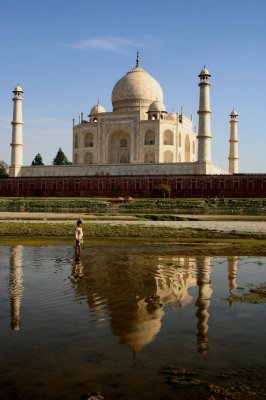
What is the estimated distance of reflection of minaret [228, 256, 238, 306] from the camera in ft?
27.0

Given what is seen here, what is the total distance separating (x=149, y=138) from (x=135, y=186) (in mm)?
7052

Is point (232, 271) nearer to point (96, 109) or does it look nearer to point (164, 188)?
point (164, 188)

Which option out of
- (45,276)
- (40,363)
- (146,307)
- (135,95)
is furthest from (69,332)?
(135,95)

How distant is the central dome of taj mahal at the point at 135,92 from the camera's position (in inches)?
1951

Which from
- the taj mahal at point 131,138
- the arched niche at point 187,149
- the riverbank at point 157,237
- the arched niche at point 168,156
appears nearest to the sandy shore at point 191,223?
the riverbank at point 157,237

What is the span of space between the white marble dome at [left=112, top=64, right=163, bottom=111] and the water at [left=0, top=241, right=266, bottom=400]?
4119 cm

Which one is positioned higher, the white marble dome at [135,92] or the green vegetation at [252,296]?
the white marble dome at [135,92]

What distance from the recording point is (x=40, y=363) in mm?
4523

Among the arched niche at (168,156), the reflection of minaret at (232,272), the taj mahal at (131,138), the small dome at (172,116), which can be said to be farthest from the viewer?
the small dome at (172,116)

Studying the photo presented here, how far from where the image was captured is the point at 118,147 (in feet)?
163

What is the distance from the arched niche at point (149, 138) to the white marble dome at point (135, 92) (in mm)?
3372

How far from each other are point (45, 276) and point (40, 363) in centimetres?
431

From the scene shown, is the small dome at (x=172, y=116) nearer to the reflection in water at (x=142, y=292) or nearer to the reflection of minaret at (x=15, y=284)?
the reflection of minaret at (x=15, y=284)

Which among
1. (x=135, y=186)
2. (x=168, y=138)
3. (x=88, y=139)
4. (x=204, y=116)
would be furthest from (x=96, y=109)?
(x=204, y=116)
